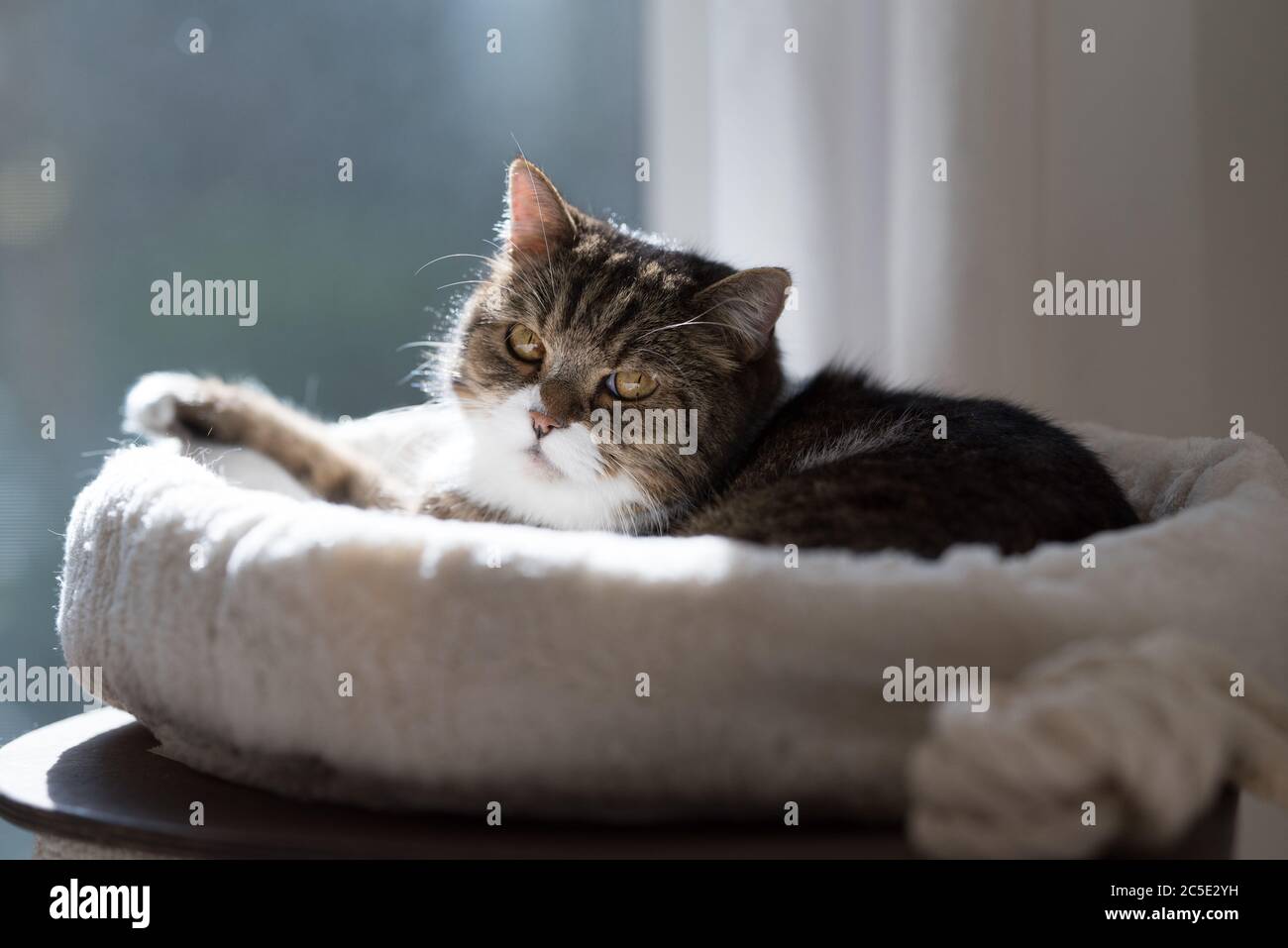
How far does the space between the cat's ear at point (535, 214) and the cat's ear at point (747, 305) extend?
254 mm

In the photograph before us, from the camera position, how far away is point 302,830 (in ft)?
2.82

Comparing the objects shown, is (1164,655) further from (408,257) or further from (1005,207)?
(408,257)

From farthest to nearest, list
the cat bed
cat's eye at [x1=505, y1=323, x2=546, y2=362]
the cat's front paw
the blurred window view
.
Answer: the blurred window view
the cat's front paw
cat's eye at [x1=505, y1=323, x2=546, y2=362]
the cat bed

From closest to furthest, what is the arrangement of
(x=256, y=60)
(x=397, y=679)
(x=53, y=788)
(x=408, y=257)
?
(x=397, y=679) < (x=53, y=788) < (x=256, y=60) < (x=408, y=257)

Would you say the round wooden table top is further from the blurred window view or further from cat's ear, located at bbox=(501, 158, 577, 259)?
the blurred window view

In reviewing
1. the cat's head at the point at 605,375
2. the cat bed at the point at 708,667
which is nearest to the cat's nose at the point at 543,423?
the cat's head at the point at 605,375

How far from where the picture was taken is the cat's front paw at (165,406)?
62.4 inches

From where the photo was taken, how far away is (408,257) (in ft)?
8.26

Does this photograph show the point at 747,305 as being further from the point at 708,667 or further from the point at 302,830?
the point at 302,830

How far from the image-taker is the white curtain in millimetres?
1866

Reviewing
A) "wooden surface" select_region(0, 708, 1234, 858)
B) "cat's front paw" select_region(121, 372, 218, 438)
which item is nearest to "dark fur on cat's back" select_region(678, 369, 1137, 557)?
"wooden surface" select_region(0, 708, 1234, 858)

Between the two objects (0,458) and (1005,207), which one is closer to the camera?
(1005,207)
